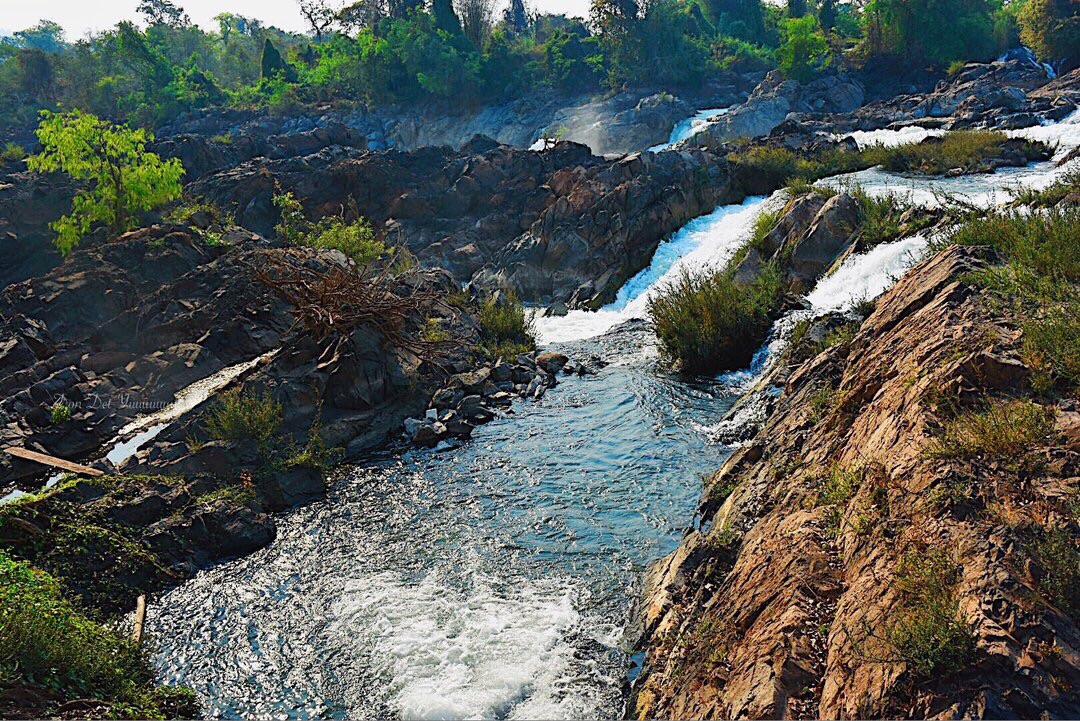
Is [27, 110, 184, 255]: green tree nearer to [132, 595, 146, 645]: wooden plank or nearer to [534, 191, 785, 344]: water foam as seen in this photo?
[534, 191, 785, 344]: water foam

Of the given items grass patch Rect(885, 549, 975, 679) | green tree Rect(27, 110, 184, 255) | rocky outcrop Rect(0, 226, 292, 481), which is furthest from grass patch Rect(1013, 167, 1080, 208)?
green tree Rect(27, 110, 184, 255)

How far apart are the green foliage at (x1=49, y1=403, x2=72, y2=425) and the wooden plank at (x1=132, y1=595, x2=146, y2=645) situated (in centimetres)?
605

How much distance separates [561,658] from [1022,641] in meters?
4.55

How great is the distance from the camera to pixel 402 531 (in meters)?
10.4

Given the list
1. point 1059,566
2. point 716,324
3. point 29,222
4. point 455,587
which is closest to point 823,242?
point 716,324

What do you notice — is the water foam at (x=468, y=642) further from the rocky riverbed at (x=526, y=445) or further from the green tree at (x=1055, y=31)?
the green tree at (x=1055, y=31)

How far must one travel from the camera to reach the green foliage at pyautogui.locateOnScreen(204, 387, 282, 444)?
12023mm

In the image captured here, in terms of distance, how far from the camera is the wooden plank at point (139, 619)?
25.1ft

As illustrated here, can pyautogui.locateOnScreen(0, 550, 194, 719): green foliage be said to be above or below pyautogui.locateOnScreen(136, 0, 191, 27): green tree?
below

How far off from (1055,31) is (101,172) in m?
53.9

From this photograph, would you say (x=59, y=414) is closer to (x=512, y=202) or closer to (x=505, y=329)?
(x=505, y=329)

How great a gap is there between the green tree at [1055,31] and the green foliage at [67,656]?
5702 cm

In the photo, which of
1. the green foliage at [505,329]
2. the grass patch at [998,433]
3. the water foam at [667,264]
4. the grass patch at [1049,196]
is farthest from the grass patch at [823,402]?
the water foam at [667,264]

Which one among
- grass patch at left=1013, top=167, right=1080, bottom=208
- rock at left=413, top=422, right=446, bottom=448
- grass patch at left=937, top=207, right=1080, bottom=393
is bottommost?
rock at left=413, top=422, right=446, bottom=448
